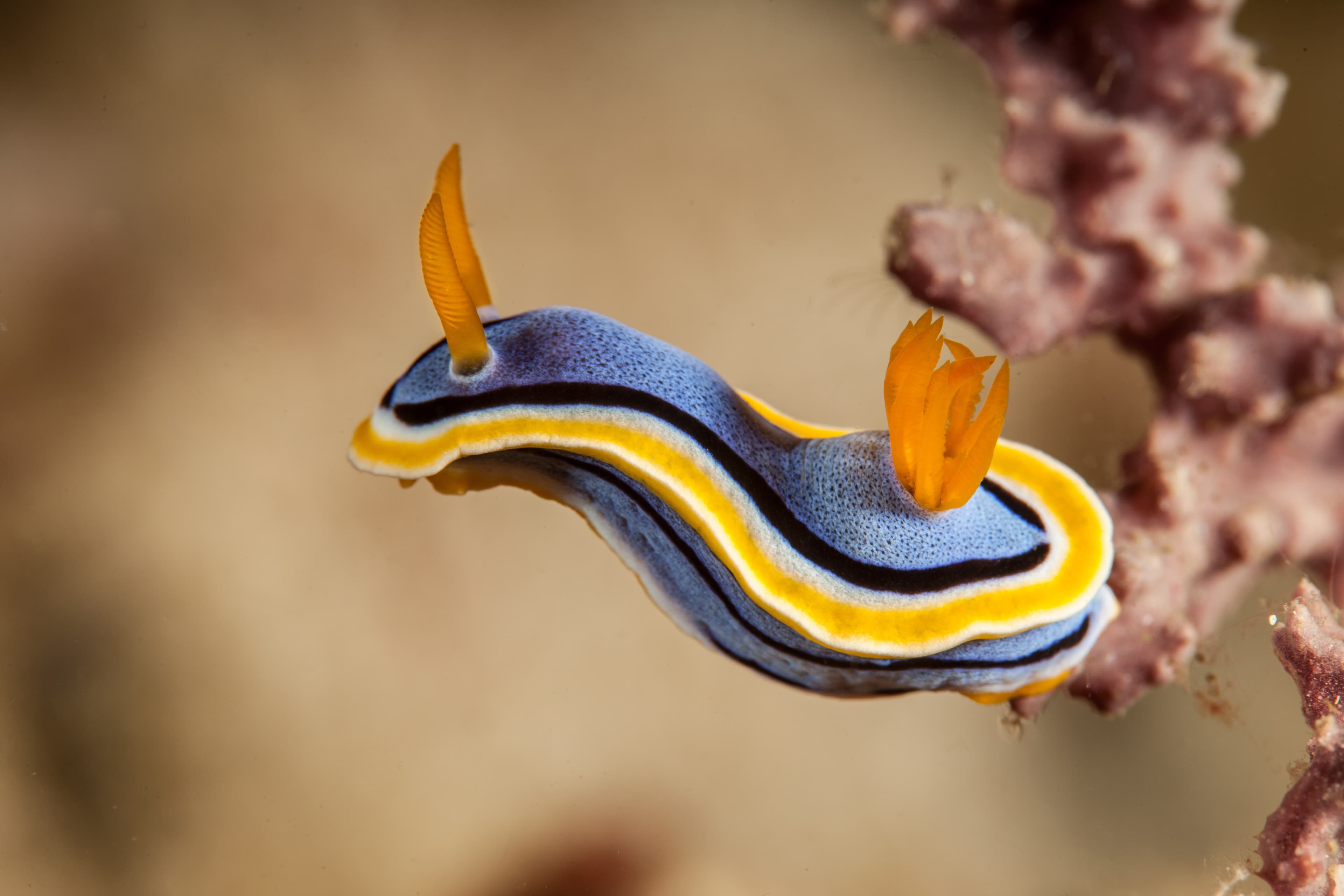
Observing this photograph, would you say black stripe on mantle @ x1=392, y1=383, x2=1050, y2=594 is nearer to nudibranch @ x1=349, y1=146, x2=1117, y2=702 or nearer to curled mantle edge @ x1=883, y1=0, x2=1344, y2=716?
nudibranch @ x1=349, y1=146, x2=1117, y2=702

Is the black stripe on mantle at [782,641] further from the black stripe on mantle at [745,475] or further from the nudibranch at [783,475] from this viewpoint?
the black stripe on mantle at [745,475]

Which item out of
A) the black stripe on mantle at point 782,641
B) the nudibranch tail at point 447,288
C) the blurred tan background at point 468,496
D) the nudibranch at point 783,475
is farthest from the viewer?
the blurred tan background at point 468,496

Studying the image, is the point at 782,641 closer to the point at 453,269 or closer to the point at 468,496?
the point at 468,496

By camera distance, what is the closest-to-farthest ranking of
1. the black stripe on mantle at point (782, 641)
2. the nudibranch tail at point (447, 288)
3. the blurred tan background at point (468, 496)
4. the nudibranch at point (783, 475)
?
the nudibranch tail at point (447, 288), the nudibranch at point (783, 475), the black stripe on mantle at point (782, 641), the blurred tan background at point (468, 496)

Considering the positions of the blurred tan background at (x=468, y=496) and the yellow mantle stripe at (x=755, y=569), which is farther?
the blurred tan background at (x=468, y=496)

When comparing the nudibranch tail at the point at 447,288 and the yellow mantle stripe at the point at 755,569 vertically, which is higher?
the nudibranch tail at the point at 447,288

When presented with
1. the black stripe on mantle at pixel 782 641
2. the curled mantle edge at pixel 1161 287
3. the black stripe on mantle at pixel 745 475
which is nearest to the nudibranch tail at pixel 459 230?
the black stripe on mantle at pixel 745 475

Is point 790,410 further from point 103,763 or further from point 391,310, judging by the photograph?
point 103,763

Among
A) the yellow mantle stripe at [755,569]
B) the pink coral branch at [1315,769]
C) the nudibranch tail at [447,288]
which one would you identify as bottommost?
the pink coral branch at [1315,769]
